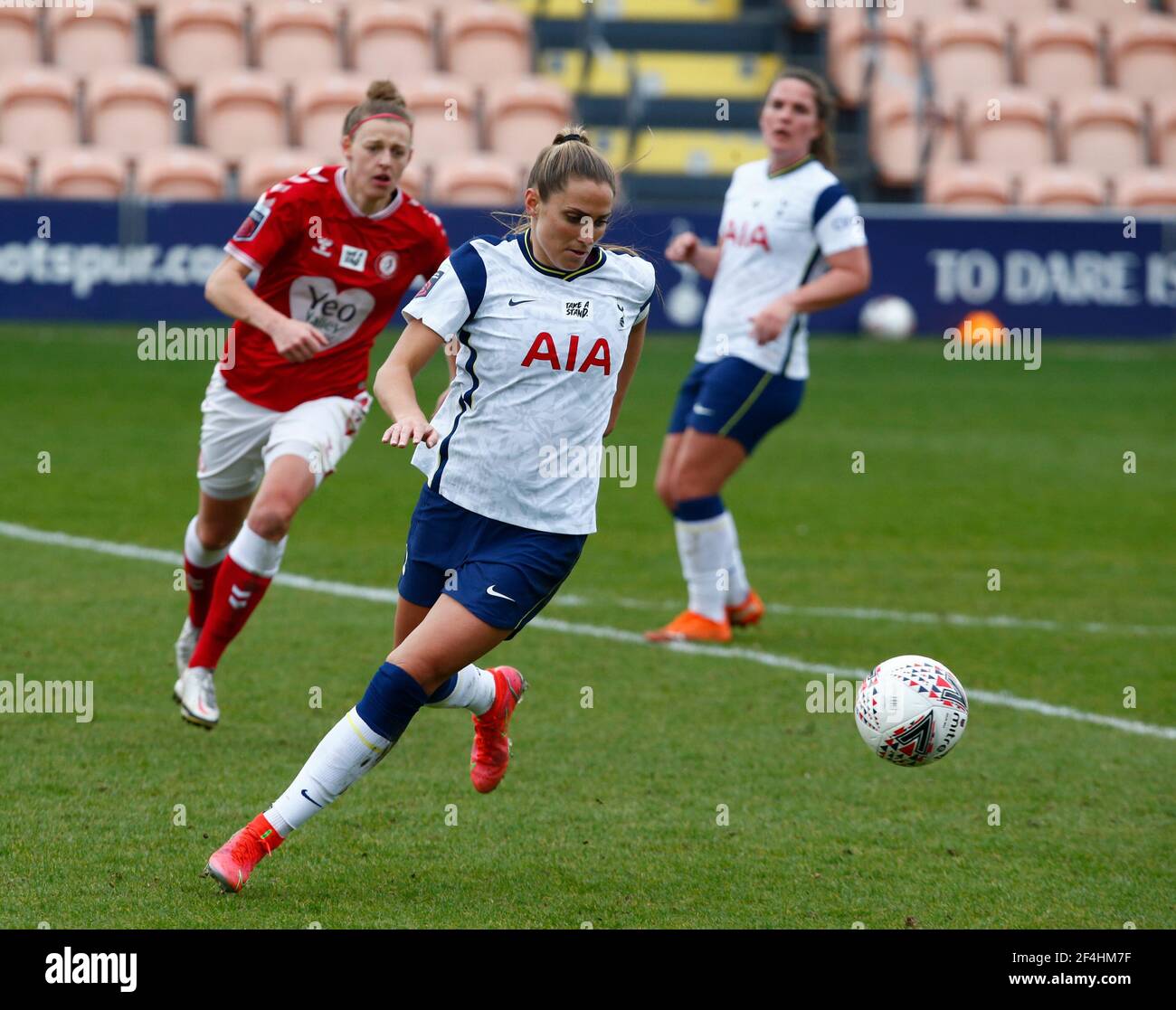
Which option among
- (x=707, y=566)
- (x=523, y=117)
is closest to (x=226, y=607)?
(x=707, y=566)

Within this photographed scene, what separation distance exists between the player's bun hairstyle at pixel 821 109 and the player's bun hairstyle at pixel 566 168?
3750 mm

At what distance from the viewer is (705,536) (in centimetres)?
845

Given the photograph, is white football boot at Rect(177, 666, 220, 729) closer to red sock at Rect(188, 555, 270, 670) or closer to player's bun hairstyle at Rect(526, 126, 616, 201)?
red sock at Rect(188, 555, 270, 670)

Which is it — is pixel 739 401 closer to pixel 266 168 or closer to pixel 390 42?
pixel 266 168

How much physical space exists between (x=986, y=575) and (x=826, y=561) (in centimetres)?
91

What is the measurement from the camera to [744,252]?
8555mm

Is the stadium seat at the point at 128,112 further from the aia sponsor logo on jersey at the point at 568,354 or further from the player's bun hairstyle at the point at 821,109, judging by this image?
the aia sponsor logo on jersey at the point at 568,354

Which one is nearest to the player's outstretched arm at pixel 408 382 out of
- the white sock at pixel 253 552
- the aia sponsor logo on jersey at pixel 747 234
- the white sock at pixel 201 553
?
the white sock at pixel 253 552

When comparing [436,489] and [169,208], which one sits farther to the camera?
[169,208]

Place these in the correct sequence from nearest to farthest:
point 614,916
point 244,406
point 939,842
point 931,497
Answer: point 614,916 < point 939,842 < point 244,406 < point 931,497

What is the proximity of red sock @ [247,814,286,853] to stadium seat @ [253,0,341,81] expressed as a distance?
1765 centimetres

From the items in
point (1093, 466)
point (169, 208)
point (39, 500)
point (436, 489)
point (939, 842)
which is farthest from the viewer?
point (169, 208)
